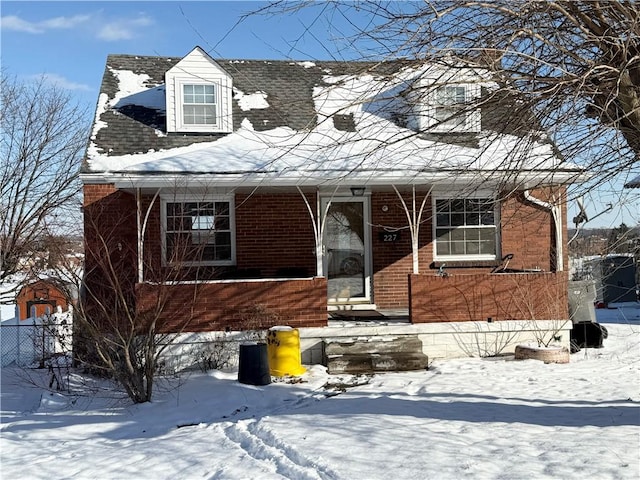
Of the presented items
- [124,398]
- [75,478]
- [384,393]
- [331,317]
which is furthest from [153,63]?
[75,478]

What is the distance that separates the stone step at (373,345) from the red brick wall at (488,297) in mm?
506

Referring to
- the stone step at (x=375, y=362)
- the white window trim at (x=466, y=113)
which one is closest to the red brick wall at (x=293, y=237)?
the stone step at (x=375, y=362)

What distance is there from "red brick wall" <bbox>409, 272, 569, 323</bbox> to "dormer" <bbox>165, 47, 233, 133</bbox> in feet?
18.4

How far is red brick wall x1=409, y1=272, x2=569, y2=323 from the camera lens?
10758 millimetres

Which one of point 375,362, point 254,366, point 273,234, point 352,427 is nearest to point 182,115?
point 273,234

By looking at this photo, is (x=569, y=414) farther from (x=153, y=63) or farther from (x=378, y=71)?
(x=153, y=63)

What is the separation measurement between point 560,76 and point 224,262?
835 centimetres

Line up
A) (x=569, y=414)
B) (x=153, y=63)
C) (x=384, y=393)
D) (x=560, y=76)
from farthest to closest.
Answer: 1. (x=153, y=63)
2. (x=384, y=393)
3. (x=569, y=414)
4. (x=560, y=76)

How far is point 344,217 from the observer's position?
12984mm

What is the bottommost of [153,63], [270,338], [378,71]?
[270,338]

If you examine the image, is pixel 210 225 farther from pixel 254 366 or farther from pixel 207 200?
pixel 254 366

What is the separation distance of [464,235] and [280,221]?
3.98 meters

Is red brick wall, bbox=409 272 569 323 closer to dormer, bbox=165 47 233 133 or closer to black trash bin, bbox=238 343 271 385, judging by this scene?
black trash bin, bbox=238 343 271 385

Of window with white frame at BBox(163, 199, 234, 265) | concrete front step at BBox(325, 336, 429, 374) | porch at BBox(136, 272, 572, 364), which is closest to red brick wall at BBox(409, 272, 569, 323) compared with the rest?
porch at BBox(136, 272, 572, 364)
